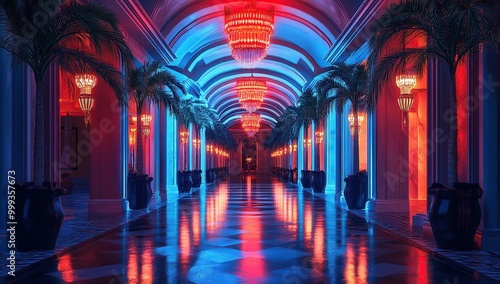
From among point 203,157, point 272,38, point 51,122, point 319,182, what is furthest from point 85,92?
point 203,157

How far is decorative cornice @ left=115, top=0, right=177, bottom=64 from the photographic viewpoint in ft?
40.9

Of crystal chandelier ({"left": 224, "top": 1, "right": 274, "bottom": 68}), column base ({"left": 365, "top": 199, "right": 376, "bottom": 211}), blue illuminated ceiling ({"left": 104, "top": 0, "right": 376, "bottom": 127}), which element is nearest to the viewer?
column base ({"left": 365, "top": 199, "right": 376, "bottom": 211})

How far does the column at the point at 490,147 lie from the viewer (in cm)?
746

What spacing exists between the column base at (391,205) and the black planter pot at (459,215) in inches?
226

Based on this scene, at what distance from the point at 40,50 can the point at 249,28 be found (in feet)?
25.6

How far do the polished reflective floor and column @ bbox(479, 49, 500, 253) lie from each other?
3.22 feet

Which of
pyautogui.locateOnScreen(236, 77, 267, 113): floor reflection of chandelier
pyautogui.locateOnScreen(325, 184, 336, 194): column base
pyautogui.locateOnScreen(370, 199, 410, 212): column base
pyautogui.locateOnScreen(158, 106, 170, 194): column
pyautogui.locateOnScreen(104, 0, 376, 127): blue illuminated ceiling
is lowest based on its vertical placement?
pyautogui.locateOnScreen(325, 184, 336, 194): column base

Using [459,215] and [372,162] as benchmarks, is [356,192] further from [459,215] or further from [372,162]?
[459,215]

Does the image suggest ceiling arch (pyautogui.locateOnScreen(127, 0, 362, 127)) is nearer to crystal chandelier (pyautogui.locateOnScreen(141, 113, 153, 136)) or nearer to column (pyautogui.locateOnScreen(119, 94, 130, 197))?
crystal chandelier (pyautogui.locateOnScreen(141, 113, 153, 136))

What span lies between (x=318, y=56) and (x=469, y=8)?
1549 centimetres

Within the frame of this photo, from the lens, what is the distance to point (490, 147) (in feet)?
24.7

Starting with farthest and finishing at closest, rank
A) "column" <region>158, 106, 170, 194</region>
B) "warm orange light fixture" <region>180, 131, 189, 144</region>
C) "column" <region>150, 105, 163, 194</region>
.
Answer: "warm orange light fixture" <region>180, 131, 189, 144</region> → "column" <region>158, 106, 170, 194</region> → "column" <region>150, 105, 163, 194</region>

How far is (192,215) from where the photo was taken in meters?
12.7

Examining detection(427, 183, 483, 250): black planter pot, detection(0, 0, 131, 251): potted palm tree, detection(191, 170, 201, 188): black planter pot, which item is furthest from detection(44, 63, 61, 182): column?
detection(191, 170, 201, 188): black planter pot
